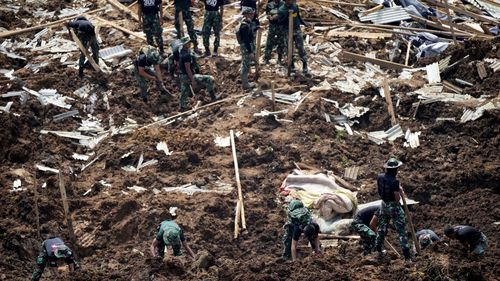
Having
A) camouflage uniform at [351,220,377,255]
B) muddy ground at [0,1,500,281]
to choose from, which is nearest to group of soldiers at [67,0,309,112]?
muddy ground at [0,1,500,281]

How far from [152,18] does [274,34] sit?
3.01 meters

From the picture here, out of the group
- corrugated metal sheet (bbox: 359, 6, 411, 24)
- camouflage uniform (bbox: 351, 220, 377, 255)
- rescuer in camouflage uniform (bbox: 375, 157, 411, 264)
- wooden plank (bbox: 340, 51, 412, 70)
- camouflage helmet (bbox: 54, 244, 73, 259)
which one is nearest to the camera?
camouflage helmet (bbox: 54, 244, 73, 259)

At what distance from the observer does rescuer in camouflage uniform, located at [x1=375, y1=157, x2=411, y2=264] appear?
1557cm

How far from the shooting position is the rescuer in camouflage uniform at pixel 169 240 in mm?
15266

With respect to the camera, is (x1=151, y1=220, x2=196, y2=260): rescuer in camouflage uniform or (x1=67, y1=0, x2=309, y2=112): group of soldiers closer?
(x1=151, y1=220, x2=196, y2=260): rescuer in camouflage uniform

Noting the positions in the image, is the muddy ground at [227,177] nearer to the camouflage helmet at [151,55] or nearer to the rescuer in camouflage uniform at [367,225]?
the rescuer in camouflage uniform at [367,225]

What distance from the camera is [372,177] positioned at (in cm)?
1914

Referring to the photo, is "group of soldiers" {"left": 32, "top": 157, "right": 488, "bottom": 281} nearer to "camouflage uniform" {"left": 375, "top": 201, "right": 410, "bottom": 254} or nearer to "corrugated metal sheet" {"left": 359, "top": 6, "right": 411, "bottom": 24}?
"camouflage uniform" {"left": 375, "top": 201, "right": 410, "bottom": 254}

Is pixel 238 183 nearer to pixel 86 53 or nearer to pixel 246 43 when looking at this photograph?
pixel 246 43

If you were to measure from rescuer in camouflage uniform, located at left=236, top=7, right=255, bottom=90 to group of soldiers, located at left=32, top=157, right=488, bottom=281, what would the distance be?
652 centimetres

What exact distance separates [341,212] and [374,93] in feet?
17.4

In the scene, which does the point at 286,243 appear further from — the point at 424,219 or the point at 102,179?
the point at 102,179

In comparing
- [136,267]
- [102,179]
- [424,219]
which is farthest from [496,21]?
[136,267]

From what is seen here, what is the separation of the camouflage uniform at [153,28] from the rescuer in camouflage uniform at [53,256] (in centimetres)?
936
